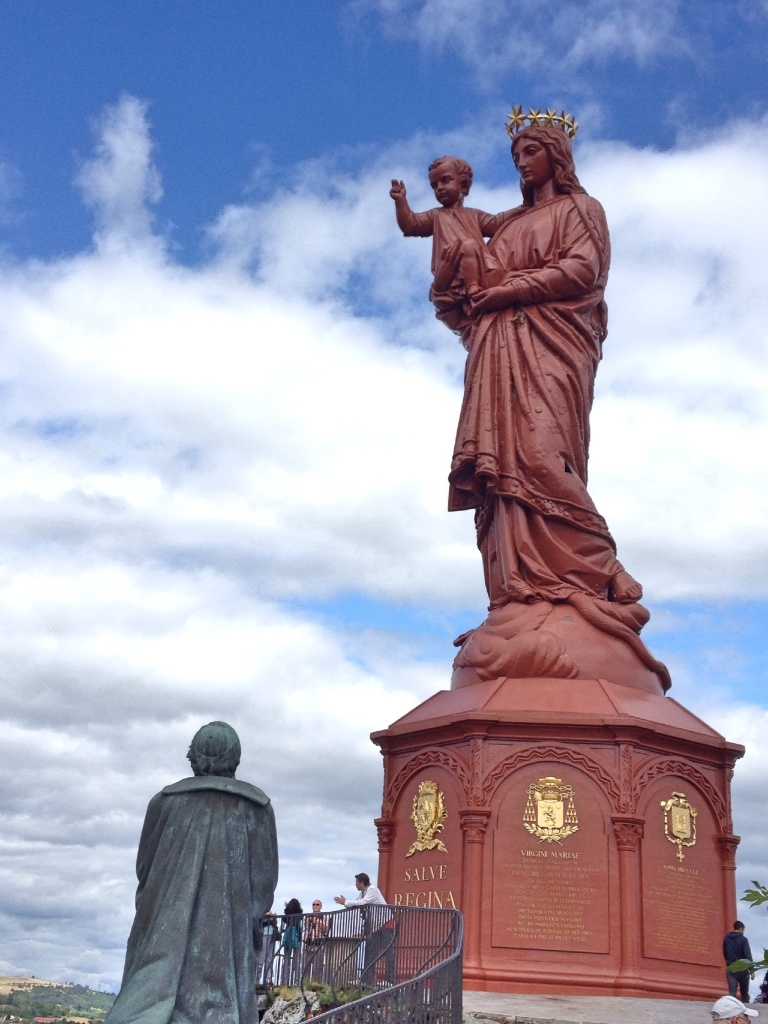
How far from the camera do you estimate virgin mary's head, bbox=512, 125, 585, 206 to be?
19.0 metres

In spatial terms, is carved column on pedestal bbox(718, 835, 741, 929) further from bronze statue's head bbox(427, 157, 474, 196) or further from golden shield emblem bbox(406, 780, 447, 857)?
bronze statue's head bbox(427, 157, 474, 196)

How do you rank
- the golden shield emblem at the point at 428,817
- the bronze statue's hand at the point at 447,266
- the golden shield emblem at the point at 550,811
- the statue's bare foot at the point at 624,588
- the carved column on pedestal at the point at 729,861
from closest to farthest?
the golden shield emblem at the point at 550,811 → the golden shield emblem at the point at 428,817 → the carved column on pedestal at the point at 729,861 → the statue's bare foot at the point at 624,588 → the bronze statue's hand at the point at 447,266

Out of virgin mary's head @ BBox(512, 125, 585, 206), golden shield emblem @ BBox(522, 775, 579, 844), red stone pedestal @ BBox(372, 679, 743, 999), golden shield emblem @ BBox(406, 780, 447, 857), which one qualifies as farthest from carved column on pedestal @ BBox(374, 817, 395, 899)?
virgin mary's head @ BBox(512, 125, 585, 206)

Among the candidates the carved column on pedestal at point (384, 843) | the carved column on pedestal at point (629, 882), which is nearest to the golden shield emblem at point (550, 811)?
the carved column on pedestal at point (629, 882)

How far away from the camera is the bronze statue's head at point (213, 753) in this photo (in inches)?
278

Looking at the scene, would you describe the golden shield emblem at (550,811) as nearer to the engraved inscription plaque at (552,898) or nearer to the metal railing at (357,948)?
the engraved inscription plaque at (552,898)

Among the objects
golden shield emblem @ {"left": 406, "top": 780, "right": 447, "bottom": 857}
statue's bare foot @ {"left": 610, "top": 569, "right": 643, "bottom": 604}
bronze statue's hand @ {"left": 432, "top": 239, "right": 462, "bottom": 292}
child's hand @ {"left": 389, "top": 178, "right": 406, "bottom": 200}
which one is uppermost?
child's hand @ {"left": 389, "top": 178, "right": 406, "bottom": 200}

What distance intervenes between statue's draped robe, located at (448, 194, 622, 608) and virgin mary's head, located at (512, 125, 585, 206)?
44 centimetres

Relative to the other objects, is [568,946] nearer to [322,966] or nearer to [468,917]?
[468,917]

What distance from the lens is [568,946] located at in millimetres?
14055

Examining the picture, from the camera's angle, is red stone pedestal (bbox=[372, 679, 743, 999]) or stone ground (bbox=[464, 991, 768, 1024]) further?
red stone pedestal (bbox=[372, 679, 743, 999])

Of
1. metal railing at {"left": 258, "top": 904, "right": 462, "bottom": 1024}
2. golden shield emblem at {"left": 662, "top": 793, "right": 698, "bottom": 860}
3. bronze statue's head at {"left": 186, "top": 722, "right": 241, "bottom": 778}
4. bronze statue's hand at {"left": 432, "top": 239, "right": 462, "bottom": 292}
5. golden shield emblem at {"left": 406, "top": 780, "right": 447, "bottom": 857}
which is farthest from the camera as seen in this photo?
bronze statue's hand at {"left": 432, "top": 239, "right": 462, "bottom": 292}

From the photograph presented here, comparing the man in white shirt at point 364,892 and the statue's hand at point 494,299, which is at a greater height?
the statue's hand at point 494,299

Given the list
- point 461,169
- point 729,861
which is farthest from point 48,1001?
point 461,169
